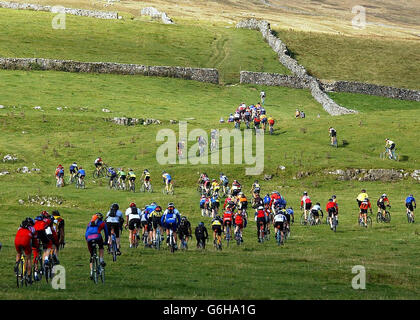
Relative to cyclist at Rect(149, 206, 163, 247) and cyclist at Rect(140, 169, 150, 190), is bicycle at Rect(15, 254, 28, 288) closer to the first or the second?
cyclist at Rect(149, 206, 163, 247)

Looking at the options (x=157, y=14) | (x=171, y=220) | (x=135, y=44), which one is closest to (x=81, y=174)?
(x=171, y=220)

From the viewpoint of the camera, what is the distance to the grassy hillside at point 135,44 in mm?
121688

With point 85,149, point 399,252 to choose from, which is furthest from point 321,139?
point 399,252

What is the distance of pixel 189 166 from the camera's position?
232ft

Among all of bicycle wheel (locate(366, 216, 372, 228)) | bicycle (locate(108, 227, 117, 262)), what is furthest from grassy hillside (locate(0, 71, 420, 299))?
bicycle wheel (locate(366, 216, 372, 228))

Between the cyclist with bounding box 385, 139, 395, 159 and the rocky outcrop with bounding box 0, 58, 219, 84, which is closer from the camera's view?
the cyclist with bounding box 385, 139, 395, 159

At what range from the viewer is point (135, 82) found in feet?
373

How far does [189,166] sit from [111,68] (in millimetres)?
49616

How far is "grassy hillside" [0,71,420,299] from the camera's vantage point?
31.3 m

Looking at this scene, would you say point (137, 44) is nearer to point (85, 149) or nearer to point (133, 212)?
point (85, 149)

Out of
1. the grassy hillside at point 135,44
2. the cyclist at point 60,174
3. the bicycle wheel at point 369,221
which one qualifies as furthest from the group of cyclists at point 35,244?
the grassy hillside at point 135,44

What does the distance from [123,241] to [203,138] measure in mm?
31813

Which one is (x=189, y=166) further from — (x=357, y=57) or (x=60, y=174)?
(x=357, y=57)

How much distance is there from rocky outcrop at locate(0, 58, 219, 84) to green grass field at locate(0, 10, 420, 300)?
1821 mm
